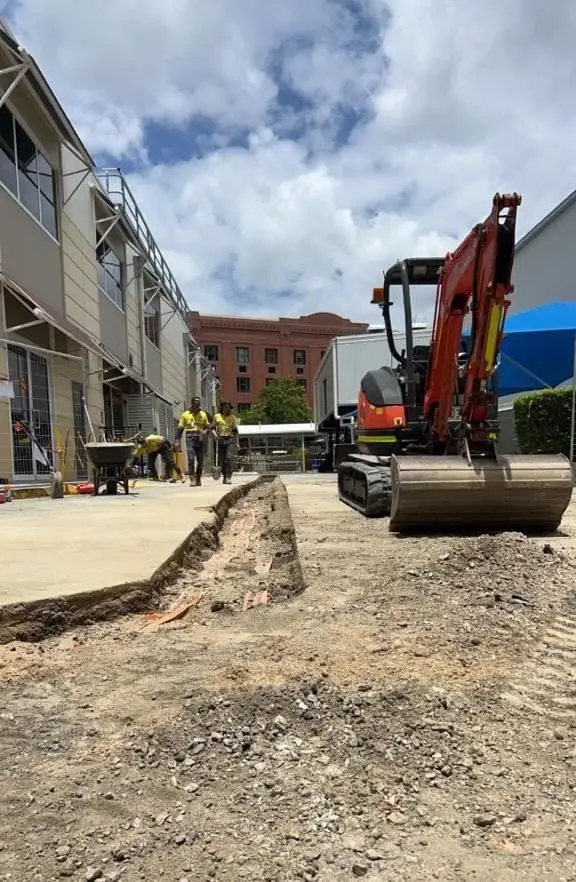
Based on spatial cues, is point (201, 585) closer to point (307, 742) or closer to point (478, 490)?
point (478, 490)

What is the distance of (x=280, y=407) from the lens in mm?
63812

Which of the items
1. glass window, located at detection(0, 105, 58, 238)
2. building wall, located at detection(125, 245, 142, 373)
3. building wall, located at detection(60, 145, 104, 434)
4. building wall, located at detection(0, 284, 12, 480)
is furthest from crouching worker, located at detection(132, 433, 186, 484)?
glass window, located at detection(0, 105, 58, 238)

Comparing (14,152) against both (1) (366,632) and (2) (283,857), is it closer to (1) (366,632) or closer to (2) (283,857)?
(1) (366,632)

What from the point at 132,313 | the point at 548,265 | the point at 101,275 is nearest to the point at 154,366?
the point at 132,313

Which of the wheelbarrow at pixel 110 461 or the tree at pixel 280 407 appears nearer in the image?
the wheelbarrow at pixel 110 461

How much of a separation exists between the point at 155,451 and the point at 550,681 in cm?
1608

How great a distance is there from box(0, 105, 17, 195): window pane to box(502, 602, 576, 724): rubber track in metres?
11.6

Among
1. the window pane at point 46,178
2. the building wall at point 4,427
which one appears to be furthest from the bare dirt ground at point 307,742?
the window pane at point 46,178

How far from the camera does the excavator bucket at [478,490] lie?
5.41m

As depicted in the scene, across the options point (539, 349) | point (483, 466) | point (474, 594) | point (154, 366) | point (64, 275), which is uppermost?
point (64, 275)

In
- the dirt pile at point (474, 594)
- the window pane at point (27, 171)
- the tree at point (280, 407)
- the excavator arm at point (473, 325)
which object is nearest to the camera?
the dirt pile at point (474, 594)

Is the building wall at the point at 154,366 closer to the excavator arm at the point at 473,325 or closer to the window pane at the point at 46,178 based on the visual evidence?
the window pane at the point at 46,178

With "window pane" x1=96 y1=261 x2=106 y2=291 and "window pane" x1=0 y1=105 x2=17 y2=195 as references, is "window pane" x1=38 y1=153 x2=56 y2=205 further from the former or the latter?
"window pane" x1=96 y1=261 x2=106 y2=291

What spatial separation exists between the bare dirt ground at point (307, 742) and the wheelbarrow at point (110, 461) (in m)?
7.11
